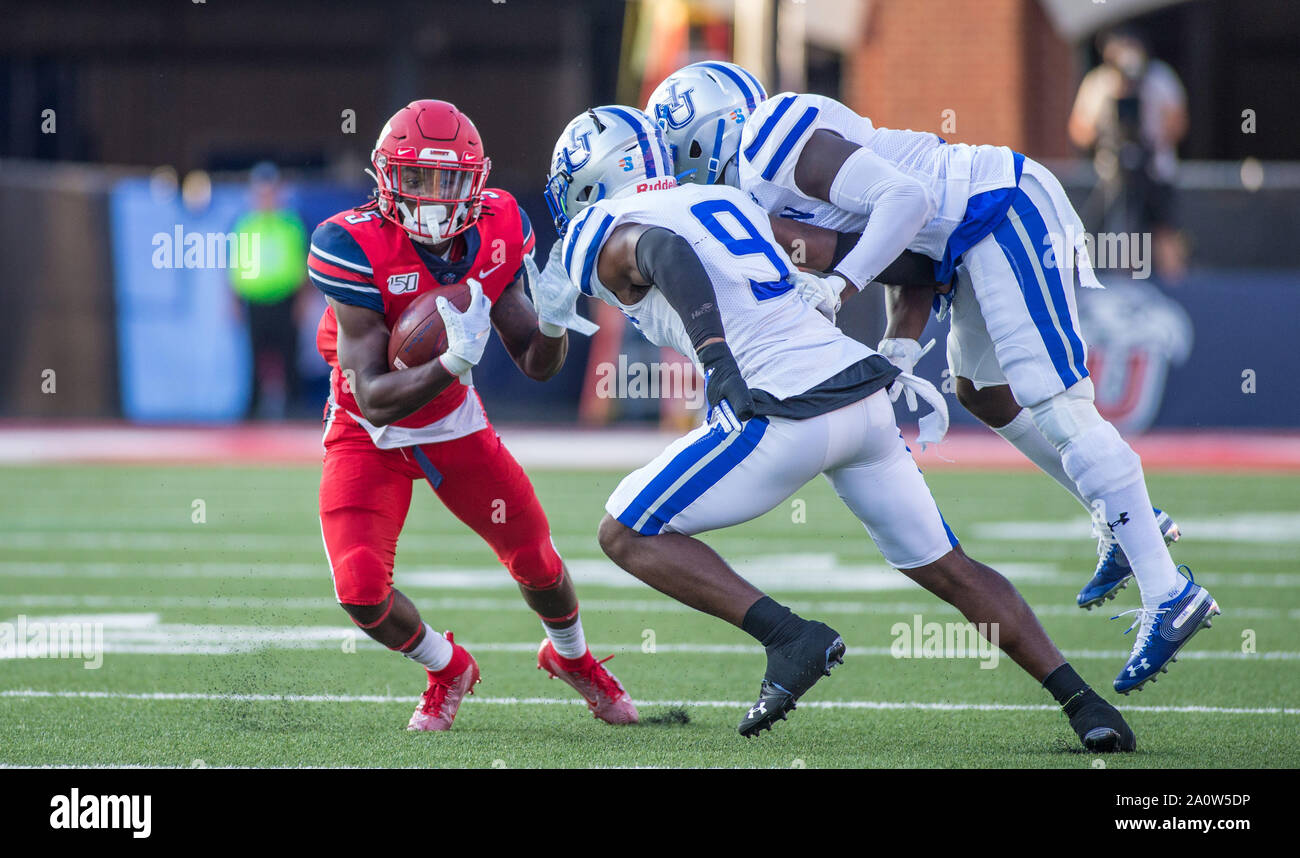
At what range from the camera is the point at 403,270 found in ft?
13.4

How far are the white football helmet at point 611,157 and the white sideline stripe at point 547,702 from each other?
141cm

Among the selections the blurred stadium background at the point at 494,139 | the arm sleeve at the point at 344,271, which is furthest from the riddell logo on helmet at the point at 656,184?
the blurred stadium background at the point at 494,139

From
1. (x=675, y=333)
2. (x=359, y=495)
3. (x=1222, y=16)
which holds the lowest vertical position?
(x=359, y=495)

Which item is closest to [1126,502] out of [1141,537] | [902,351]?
[1141,537]

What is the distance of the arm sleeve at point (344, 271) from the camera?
4.03 metres

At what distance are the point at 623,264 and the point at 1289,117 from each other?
19.0 m

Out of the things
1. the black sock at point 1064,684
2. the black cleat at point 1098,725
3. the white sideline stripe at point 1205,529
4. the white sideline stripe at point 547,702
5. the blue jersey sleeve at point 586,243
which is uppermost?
the blue jersey sleeve at point 586,243

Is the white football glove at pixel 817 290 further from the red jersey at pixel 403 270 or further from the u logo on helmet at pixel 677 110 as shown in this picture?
the red jersey at pixel 403 270

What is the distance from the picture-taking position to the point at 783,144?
3.87 metres

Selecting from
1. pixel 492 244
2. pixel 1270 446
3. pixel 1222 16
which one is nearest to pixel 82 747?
pixel 492 244

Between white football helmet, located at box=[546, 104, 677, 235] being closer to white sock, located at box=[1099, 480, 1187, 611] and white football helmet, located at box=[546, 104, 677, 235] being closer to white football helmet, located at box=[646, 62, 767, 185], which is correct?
white football helmet, located at box=[646, 62, 767, 185]
